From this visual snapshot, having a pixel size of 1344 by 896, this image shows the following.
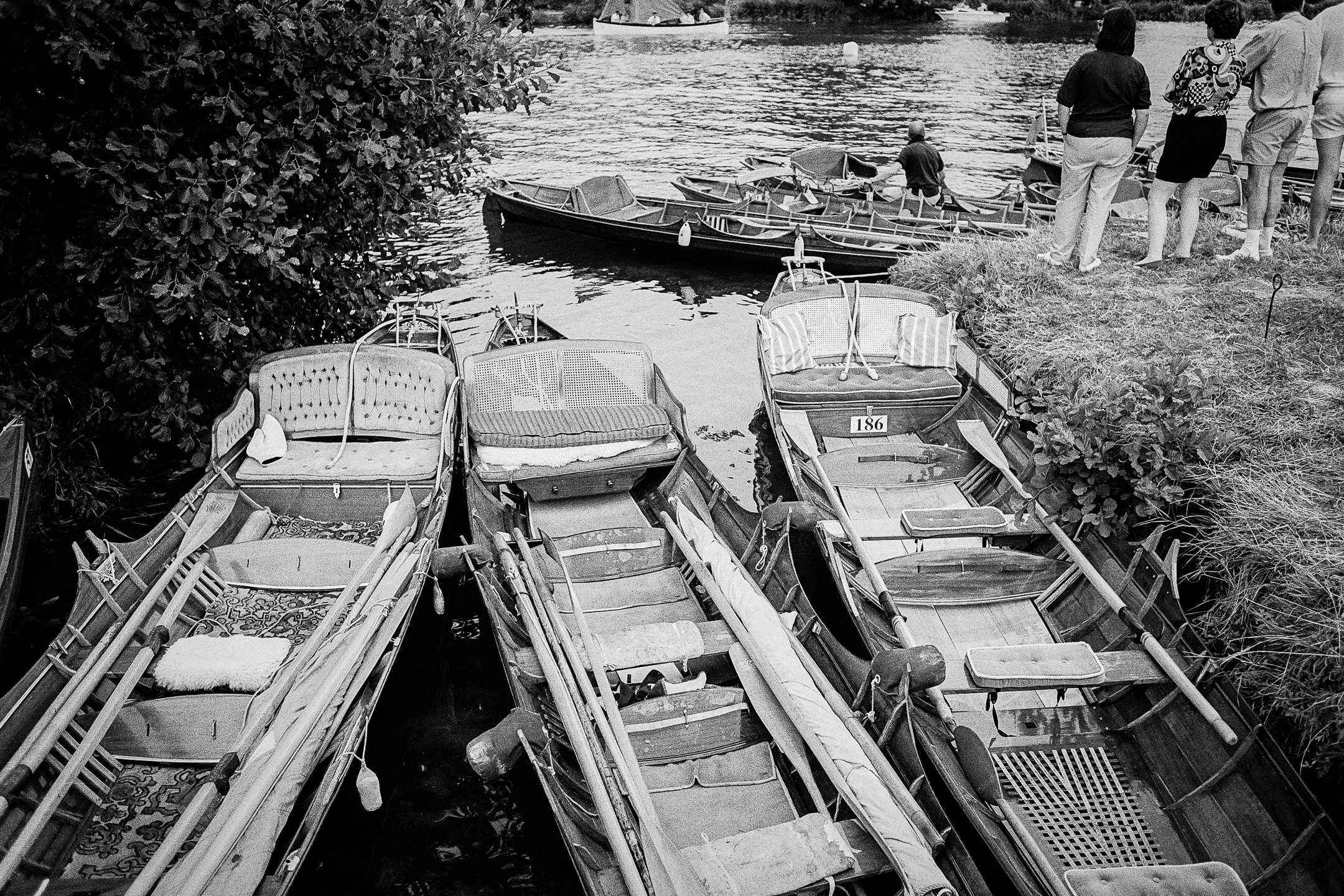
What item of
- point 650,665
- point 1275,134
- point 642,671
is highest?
point 1275,134

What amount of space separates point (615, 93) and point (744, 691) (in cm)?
3225

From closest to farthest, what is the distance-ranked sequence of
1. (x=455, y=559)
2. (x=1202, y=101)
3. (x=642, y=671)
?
1. (x=642, y=671)
2. (x=455, y=559)
3. (x=1202, y=101)

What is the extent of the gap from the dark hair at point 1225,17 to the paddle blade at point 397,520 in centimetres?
881

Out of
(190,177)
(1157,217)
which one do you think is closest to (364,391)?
(190,177)

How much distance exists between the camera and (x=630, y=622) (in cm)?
683

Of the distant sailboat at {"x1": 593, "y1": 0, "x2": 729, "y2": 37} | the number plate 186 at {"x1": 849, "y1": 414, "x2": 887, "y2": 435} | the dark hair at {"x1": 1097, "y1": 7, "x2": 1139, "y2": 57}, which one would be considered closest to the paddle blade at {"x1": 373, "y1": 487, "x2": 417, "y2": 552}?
the number plate 186 at {"x1": 849, "y1": 414, "x2": 887, "y2": 435}

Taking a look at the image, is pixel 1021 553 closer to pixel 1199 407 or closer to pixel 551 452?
pixel 1199 407

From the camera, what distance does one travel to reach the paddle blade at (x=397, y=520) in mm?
6966

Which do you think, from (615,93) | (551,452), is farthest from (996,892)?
(615,93)

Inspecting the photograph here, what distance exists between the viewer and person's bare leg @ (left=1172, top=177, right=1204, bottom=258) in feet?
32.7

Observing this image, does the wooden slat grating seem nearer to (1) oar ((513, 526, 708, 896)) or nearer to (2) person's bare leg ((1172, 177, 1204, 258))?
(1) oar ((513, 526, 708, 896))

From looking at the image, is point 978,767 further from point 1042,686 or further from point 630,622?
point 630,622

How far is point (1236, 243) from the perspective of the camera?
37.0 feet

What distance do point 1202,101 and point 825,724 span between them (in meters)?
7.84
